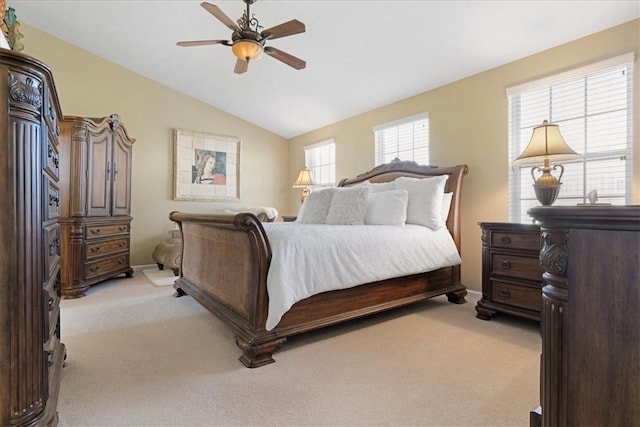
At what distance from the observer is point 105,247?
394 centimetres

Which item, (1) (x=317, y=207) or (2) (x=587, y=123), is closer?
(2) (x=587, y=123)

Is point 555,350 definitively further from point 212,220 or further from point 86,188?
point 86,188

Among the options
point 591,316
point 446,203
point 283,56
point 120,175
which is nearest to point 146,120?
point 120,175

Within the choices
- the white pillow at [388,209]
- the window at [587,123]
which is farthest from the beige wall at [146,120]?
the window at [587,123]

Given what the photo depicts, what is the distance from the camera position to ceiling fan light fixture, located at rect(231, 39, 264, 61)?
8.82 feet

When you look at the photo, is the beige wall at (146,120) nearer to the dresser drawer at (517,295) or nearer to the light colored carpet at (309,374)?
the light colored carpet at (309,374)

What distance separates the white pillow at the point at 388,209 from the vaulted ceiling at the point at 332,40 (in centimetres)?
153

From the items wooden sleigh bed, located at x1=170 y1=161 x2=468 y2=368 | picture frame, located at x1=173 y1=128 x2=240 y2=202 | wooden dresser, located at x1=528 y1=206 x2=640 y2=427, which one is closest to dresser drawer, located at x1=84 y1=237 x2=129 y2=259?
wooden sleigh bed, located at x1=170 y1=161 x2=468 y2=368

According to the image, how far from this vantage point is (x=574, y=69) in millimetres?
2822

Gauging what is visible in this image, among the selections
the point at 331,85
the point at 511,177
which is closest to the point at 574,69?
the point at 511,177

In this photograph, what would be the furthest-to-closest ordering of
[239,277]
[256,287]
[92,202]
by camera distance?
1. [92,202]
2. [239,277]
3. [256,287]

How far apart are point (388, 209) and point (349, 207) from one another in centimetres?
39

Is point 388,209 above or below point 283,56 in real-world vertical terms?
below

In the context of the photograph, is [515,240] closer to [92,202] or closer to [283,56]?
[283,56]
